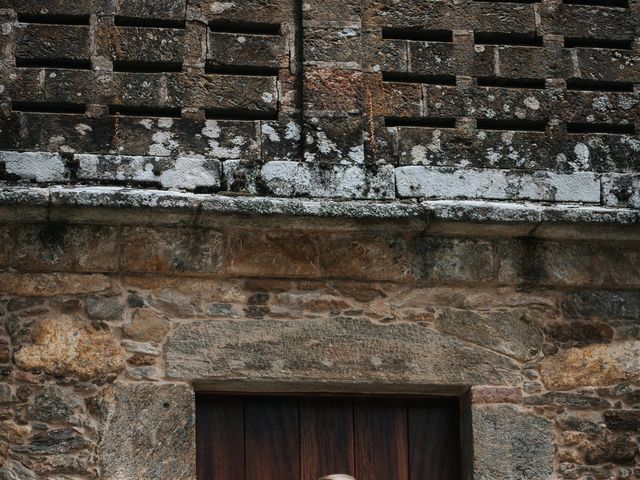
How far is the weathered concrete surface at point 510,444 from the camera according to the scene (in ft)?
17.2

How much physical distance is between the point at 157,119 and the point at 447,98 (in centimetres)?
132

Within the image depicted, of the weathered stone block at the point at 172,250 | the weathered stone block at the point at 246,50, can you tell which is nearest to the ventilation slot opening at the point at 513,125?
the weathered stone block at the point at 246,50

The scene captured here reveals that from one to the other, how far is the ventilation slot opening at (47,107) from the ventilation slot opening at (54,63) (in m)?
0.18

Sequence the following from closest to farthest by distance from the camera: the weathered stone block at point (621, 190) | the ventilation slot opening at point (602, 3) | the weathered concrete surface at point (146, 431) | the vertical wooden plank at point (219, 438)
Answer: the weathered concrete surface at point (146, 431)
the vertical wooden plank at point (219, 438)
the weathered stone block at point (621, 190)
the ventilation slot opening at point (602, 3)

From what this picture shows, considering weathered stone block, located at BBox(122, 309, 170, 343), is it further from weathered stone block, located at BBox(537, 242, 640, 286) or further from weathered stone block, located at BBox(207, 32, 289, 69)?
weathered stone block, located at BBox(537, 242, 640, 286)

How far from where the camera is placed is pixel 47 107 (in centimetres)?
546

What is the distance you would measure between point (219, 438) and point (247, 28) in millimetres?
1866

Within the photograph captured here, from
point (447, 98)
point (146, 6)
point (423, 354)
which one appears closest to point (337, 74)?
point (447, 98)

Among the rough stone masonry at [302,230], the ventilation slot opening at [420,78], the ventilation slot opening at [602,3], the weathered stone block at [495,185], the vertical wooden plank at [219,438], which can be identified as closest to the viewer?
the rough stone masonry at [302,230]

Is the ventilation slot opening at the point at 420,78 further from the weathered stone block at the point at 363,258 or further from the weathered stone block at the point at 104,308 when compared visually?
the weathered stone block at the point at 104,308

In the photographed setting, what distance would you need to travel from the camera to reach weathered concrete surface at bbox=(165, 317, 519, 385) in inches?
206

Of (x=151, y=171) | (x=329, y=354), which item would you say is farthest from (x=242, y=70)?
(x=329, y=354)

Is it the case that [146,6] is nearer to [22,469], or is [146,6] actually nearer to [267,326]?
[267,326]

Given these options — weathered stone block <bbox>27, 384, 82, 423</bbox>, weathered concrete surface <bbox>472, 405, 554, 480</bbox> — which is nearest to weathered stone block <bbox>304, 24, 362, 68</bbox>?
weathered concrete surface <bbox>472, 405, 554, 480</bbox>
